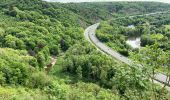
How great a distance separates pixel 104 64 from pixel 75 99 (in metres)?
35.4

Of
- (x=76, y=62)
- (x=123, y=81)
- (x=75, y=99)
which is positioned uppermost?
(x=123, y=81)

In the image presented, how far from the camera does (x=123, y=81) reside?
27.4 meters

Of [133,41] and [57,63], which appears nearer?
[57,63]

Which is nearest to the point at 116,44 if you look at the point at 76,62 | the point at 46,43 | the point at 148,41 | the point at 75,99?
the point at 148,41

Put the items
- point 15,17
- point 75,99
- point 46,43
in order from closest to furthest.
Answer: point 75,99
point 46,43
point 15,17

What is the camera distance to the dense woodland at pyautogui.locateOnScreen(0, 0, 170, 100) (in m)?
28.7

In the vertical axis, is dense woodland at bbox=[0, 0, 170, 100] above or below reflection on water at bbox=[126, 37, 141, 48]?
above

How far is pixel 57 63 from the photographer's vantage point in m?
97.8

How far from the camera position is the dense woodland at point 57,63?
94.1ft

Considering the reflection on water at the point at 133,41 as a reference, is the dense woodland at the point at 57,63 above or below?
above

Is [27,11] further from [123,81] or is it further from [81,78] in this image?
[123,81]

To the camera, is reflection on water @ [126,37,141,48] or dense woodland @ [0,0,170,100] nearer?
dense woodland @ [0,0,170,100]

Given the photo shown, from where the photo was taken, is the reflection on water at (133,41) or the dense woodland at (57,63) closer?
the dense woodland at (57,63)

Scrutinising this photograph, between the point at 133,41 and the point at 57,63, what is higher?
the point at 57,63
